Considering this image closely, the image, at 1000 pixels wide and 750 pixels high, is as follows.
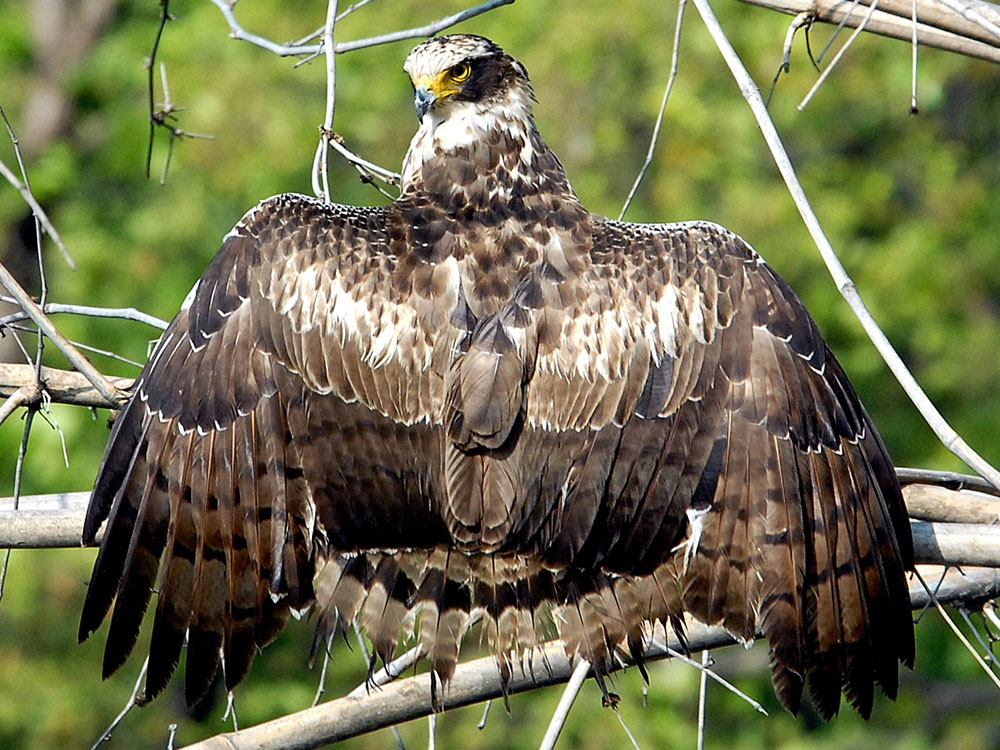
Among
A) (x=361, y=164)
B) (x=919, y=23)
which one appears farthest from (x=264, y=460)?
(x=919, y=23)

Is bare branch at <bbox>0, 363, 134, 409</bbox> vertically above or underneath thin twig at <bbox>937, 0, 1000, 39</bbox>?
underneath

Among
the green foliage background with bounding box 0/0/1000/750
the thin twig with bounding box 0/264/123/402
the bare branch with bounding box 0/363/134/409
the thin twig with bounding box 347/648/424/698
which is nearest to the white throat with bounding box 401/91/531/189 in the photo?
the bare branch with bounding box 0/363/134/409

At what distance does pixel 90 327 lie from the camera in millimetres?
11609

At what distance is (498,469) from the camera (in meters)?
3.91

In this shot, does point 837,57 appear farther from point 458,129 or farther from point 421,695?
point 421,695

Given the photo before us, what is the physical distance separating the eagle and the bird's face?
740 mm

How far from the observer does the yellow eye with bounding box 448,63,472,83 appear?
4.59 meters

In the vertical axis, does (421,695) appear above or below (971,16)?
below

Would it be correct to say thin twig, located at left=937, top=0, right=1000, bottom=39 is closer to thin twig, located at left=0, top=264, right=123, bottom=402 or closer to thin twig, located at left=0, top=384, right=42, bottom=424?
thin twig, located at left=0, top=264, right=123, bottom=402

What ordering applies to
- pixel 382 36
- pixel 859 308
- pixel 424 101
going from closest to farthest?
pixel 859 308, pixel 382 36, pixel 424 101

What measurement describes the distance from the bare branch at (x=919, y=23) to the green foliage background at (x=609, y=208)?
6.75 meters

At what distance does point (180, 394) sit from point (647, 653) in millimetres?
1569

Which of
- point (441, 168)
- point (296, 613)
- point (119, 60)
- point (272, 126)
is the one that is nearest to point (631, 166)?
point (272, 126)

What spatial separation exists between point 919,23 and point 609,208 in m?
7.73
